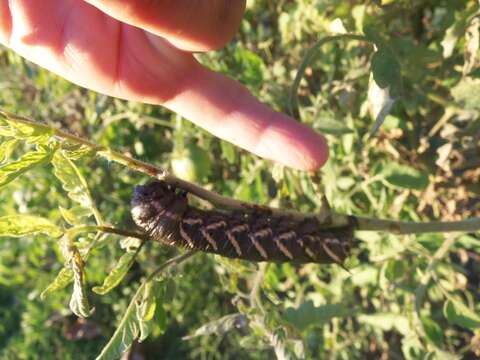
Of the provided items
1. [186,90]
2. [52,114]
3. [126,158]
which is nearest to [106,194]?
[52,114]

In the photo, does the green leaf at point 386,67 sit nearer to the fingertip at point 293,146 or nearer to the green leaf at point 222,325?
the fingertip at point 293,146

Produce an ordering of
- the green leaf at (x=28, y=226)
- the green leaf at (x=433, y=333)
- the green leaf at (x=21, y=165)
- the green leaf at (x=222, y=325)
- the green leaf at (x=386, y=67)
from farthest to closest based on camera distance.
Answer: the green leaf at (x=433, y=333)
the green leaf at (x=222, y=325)
the green leaf at (x=386, y=67)
the green leaf at (x=28, y=226)
the green leaf at (x=21, y=165)

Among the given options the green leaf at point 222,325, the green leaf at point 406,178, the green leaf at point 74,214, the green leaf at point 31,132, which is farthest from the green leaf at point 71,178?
the green leaf at point 406,178

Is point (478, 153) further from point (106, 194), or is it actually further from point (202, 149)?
point (106, 194)

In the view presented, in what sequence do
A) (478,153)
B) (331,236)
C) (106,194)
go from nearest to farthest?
(331,236), (478,153), (106,194)

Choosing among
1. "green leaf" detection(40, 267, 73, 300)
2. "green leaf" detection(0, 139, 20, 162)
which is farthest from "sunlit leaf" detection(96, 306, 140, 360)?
"green leaf" detection(0, 139, 20, 162)

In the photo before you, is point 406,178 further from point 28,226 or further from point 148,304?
point 28,226
